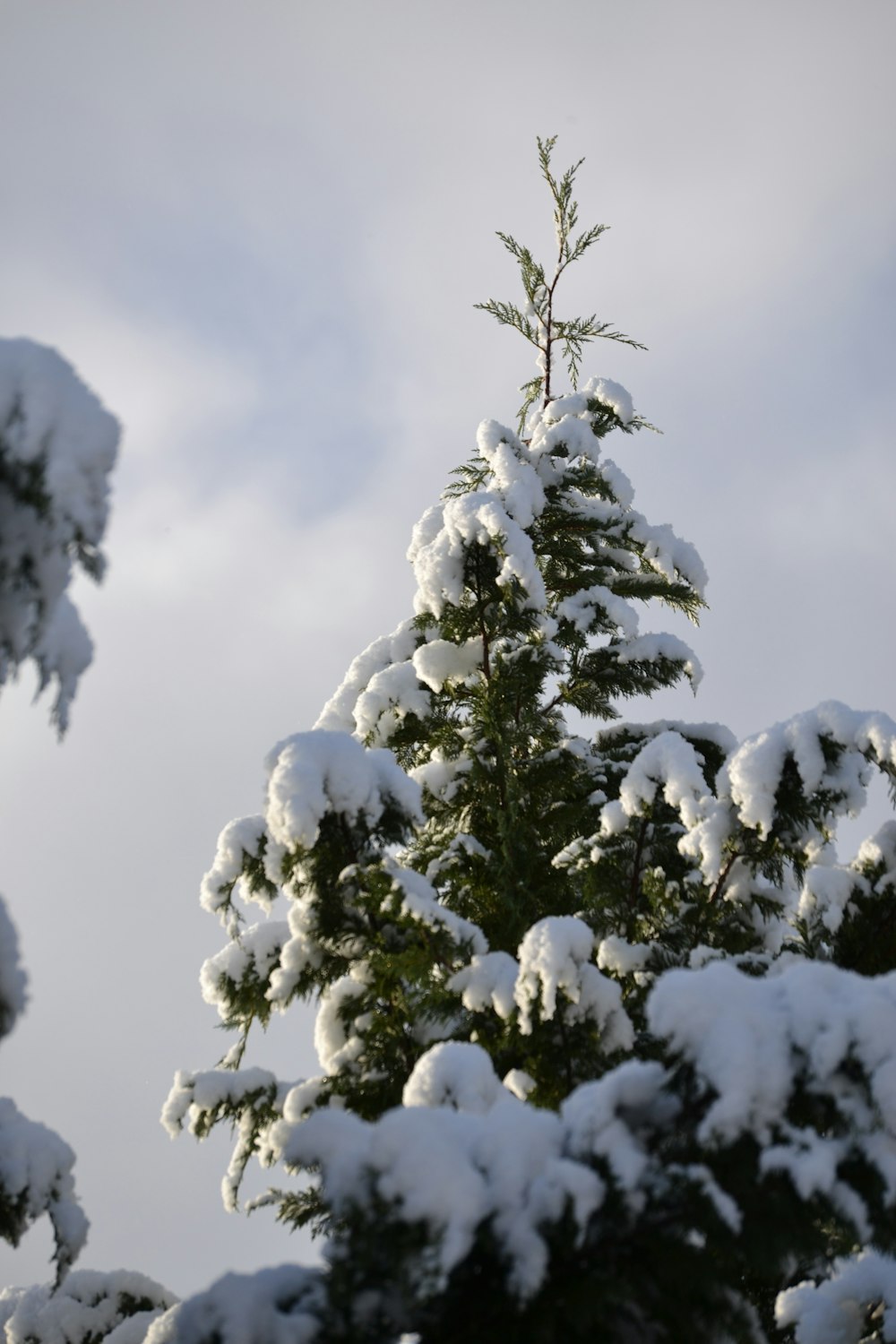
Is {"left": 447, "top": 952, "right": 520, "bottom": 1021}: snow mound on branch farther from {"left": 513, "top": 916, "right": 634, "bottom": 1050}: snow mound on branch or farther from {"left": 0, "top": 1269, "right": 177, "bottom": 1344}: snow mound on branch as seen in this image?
{"left": 0, "top": 1269, "right": 177, "bottom": 1344}: snow mound on branch

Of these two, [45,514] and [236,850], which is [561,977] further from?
[45,514]

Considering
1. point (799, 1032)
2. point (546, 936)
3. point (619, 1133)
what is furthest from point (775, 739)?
point (619, 1133)

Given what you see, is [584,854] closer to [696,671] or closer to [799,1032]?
[696,671]

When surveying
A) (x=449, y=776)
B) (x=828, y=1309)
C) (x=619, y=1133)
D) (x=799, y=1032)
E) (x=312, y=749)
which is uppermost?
(x=449, y=776)

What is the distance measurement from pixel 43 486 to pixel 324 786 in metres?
1.87

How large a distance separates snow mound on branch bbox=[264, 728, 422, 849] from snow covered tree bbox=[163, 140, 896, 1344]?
2cm

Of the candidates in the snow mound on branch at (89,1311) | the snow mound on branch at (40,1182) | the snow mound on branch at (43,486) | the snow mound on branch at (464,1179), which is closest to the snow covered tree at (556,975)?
the snow mound on branch at (464,1179)

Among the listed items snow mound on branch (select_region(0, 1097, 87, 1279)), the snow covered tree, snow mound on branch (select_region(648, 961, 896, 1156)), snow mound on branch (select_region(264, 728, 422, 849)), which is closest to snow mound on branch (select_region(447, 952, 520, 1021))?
the snow covered tree

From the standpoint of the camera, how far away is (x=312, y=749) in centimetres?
389

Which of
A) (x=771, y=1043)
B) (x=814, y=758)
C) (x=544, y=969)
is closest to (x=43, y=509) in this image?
(x=771, y=1043)

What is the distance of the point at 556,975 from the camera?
3502 mm

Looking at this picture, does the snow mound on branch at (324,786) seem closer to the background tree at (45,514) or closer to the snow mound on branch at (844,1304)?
the background tree at (45,514)

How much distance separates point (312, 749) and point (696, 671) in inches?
155

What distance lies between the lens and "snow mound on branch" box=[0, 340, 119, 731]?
2268 mm
